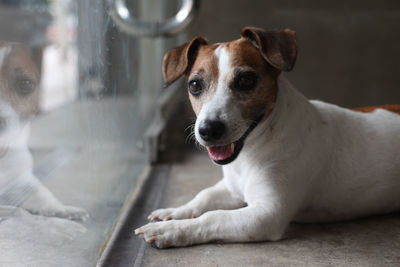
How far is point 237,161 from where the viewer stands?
2025 millimetres

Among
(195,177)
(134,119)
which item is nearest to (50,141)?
(134,119)

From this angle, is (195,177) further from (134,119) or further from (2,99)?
(2,99)

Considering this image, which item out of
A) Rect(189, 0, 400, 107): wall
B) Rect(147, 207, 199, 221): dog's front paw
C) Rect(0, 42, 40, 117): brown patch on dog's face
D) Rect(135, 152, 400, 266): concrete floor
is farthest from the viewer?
Rect(189, 0, 400, 107): wall

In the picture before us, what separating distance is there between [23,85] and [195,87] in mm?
684

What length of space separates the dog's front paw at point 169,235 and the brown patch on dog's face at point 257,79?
51cm

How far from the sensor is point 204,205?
206 centimetres

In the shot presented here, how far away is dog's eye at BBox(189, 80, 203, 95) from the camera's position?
188 centimetres

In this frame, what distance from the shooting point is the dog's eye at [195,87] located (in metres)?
1.88

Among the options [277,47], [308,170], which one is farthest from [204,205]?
[277,47]

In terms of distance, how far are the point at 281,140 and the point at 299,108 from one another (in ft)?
0.58

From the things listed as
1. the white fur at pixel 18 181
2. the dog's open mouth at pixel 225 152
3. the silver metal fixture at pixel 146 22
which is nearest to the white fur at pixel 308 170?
the dog's open mouth at pixel 225 152

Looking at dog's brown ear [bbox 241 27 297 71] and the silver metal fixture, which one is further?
the silver metal fixture

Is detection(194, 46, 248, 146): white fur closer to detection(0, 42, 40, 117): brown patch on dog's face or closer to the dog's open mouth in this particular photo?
the dog's open mouth

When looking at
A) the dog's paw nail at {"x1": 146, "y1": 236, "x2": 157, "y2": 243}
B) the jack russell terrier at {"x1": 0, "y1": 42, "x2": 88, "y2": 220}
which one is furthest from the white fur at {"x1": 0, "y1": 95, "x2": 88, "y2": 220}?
the dog's paw nail at {"x1": 146, "y1": 236, "x2": 157, "y2": 243}
